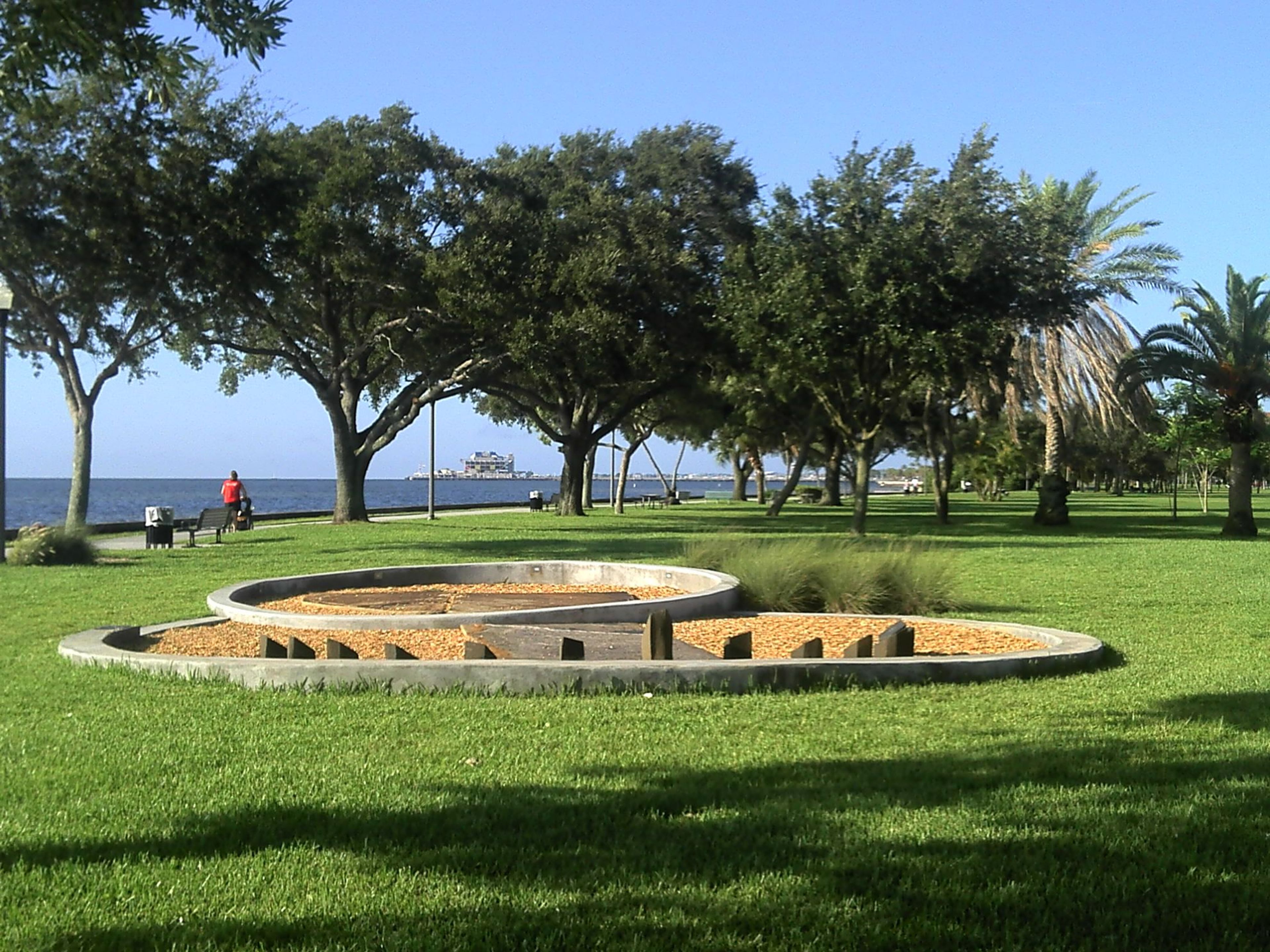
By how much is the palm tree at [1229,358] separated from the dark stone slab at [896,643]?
26.8 meters

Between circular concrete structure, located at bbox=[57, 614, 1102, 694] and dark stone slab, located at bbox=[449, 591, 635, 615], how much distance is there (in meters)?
2.97

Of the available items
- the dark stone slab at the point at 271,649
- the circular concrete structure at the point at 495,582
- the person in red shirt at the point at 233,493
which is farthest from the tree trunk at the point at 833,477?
the dark stone slab at the point at 271,649

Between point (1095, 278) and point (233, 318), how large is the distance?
25693mm

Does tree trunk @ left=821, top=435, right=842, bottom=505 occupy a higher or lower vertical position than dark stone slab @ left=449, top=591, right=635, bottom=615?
higher

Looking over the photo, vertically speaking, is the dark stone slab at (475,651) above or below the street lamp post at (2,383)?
below

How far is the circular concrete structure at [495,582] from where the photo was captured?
10492 millimetres

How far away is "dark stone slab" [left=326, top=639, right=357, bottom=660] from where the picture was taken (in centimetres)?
860

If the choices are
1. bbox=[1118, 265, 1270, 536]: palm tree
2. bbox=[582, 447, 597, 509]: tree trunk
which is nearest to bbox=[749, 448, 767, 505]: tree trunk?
bbox=[582, 447, 597, 509]: tree trunk

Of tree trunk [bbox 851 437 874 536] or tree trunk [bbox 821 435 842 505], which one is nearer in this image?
tree trunk [bbox 851 437 874 536]

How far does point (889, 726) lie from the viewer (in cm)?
686

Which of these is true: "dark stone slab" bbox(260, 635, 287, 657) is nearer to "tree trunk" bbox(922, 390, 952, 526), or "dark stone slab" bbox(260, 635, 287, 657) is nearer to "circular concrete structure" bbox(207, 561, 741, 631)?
"circular concrete structure" bbox(207, 561, 741, 631)

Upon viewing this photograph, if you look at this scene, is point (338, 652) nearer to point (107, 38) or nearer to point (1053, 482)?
point (107, 38)

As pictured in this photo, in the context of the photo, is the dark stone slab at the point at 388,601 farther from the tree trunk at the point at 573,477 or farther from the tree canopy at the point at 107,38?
the tree trunk at the point at 573,477

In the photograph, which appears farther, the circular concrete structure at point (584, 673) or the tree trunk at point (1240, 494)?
the tree trunk at point (1240, 494)
